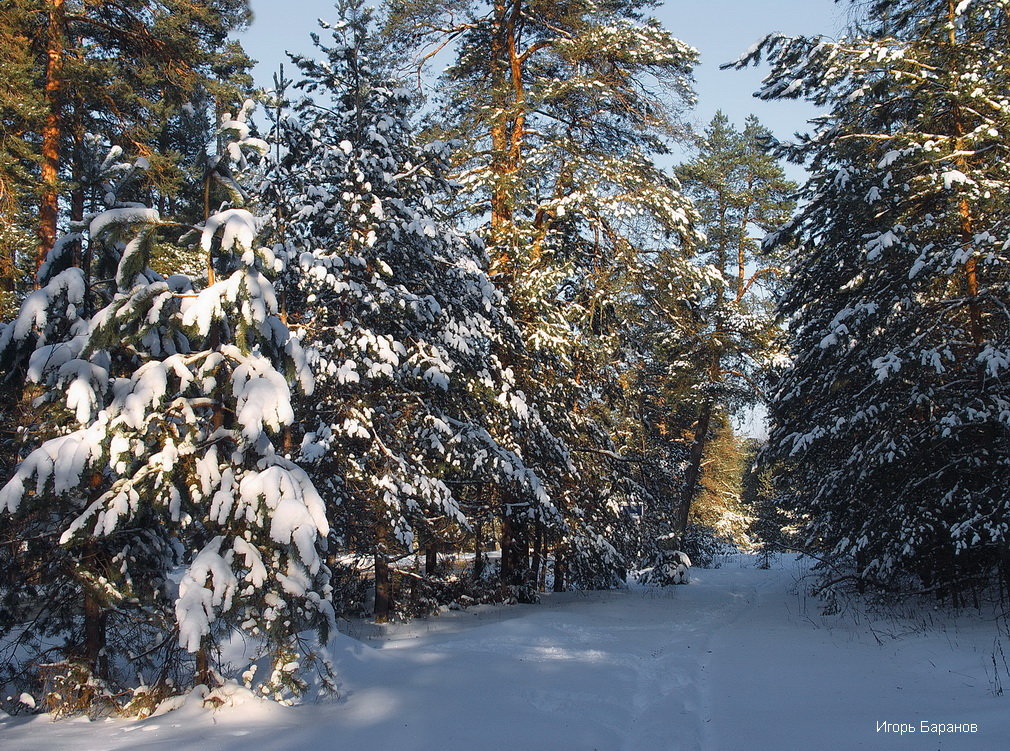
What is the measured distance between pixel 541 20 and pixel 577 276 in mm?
5417

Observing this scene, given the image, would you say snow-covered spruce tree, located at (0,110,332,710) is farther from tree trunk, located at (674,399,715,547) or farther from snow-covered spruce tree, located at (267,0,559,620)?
tree trunk, located at (674,399,715,547)

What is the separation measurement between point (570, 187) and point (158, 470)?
9.96m

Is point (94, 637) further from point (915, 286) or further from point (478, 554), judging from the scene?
point (915, 286)

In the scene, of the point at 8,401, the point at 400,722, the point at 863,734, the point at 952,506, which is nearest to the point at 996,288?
the point at 952,506

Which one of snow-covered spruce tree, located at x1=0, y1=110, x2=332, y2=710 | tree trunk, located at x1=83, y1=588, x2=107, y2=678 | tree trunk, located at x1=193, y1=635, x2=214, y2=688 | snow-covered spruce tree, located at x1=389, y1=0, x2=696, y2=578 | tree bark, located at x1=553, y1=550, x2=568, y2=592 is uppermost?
snow-covered spruce tree, located at x1=389, y1=0, x2=696, y2=578

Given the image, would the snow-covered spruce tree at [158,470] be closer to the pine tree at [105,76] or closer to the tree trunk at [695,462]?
the pine tree at [105,76]

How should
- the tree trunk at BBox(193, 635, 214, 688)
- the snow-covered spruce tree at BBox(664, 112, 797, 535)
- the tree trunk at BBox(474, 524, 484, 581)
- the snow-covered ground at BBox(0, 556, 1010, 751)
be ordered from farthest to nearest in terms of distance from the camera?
1. the snow-covered spruce tree at BBox(664, 112, 797, 535)
2. the tree trunk at BBox(474, 524, 484, 581)
3. the tree trunk at BBox(193, 635, 214, 688)
4. the snow-covered ground at BBox(0, 556, 1010, 751)

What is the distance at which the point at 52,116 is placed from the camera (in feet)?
37.7

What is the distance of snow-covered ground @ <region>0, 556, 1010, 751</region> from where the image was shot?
495 centimetres

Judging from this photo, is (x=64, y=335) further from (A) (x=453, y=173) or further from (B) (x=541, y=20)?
(B) (x=541, y=20)

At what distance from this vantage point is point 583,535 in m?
12.2

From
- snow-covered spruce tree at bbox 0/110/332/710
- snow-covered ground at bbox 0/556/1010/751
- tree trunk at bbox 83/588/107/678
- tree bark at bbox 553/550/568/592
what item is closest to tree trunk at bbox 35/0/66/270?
snow-covered spruce tree at bbox 0/110/332/710

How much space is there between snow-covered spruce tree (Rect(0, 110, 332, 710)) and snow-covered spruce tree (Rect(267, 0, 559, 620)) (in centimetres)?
321

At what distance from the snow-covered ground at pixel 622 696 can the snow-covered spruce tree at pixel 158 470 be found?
700mm
